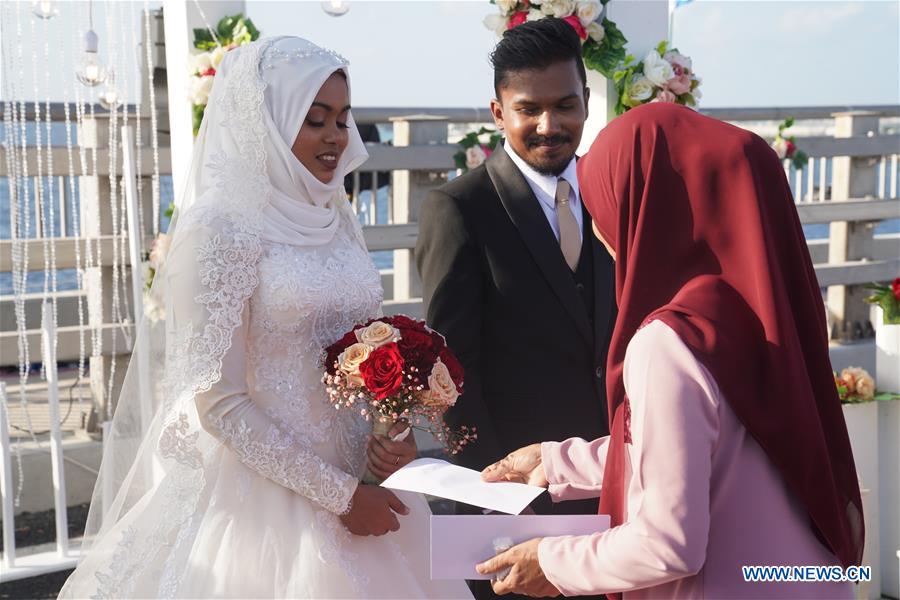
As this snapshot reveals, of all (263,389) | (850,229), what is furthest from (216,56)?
(850,229)

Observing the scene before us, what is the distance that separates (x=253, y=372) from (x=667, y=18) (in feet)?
8.62

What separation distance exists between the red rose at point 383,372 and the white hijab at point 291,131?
19.3 inches

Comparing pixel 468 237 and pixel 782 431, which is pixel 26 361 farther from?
pixel 782 431

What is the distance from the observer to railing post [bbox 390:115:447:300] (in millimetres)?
7535

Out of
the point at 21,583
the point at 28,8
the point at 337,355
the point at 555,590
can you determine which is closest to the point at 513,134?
the point at 337,355

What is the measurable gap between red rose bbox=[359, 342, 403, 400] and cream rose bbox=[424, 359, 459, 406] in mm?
89

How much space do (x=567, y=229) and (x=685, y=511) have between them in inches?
65.6

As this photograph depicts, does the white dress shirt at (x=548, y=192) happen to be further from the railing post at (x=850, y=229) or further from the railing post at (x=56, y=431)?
the railing post at (x=850, y=229)

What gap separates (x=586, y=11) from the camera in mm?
4227

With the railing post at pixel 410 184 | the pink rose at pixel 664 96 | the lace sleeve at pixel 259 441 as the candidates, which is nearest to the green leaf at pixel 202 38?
the pink rose at pixel 664 96

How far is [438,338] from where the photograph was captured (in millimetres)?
2908

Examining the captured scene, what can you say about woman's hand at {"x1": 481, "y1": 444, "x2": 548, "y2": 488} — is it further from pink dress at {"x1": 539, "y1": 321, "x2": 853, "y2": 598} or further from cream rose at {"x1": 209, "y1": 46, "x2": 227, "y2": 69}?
cream rose at {"x1": 209, "y1": 46, "x2": 227, "y2": 69}

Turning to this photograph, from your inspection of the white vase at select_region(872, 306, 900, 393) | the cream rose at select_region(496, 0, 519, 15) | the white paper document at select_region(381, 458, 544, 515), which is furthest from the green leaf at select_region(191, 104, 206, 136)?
the white vase at select_region(872, 306, 900, 393)

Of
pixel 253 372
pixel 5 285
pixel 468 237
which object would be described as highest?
pixel 468 237
